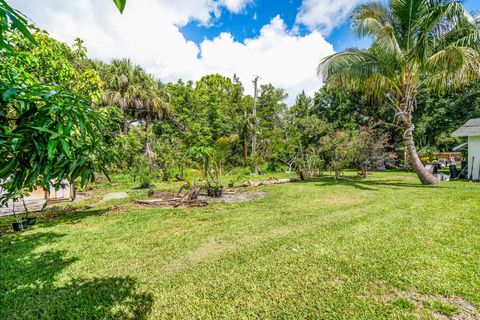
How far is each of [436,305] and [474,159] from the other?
12.8 meters

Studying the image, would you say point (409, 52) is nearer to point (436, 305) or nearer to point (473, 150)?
point (473, 150)

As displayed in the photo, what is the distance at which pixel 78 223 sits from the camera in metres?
5.61

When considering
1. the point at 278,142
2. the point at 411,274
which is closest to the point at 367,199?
the point at 411,274

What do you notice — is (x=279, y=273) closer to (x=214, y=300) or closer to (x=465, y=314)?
(x=214, y=300)

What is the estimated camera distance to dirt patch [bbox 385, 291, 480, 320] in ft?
7.14

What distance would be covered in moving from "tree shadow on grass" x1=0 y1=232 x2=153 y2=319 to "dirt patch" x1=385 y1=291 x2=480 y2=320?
105 inches

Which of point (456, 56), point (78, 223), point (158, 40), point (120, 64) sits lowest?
point (78, 223)

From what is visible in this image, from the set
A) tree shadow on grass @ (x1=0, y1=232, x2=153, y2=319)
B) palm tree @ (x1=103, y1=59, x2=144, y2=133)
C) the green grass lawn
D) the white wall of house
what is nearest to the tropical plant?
the white wall of house

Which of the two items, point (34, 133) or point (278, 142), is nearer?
point (34, 133)

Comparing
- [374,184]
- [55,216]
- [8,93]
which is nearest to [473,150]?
[374,184]

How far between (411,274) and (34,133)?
12.7 feet

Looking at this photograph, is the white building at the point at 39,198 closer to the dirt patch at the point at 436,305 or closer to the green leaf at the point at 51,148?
the green leaf at the point at 51,148

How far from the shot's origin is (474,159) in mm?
10984

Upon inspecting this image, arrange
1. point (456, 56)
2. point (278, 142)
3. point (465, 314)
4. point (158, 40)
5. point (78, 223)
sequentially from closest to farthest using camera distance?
point (465, 314) → point (78, 223) → point (456, 56) → point (158, 40) → point (278, 142)
